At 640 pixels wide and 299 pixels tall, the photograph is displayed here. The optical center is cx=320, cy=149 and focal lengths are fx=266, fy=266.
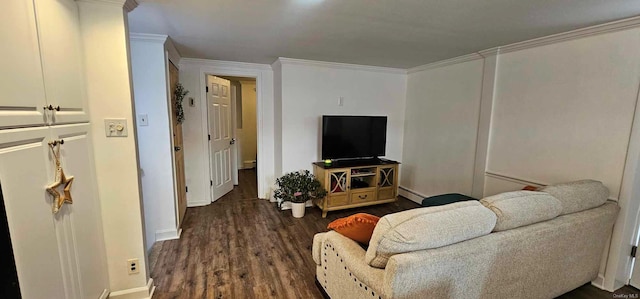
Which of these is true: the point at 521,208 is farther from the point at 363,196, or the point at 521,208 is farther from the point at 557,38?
the point at 363,196

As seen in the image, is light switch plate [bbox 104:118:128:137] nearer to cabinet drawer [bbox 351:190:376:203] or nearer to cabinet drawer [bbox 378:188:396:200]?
cabinet drawer [bbox 351:190:376:203]

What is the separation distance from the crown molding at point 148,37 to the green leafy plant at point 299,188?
1995 mm

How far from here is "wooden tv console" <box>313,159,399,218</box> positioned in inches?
134

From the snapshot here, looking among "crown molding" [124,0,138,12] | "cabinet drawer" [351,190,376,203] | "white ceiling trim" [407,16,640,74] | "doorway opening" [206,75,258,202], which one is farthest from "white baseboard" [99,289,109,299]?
"white ceiling trim" [407,16,640,74]

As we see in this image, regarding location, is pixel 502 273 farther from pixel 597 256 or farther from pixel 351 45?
pixel 351 45

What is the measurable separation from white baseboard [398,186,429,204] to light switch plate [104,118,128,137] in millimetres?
3606

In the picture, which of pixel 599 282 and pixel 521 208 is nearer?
pixel 521 208

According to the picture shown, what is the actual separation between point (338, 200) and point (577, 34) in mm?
2774

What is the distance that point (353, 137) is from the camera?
12.0 feet

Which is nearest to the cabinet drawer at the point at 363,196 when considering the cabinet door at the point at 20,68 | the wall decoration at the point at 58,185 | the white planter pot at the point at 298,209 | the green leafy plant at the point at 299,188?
the green leafy plant at the point at 299,188

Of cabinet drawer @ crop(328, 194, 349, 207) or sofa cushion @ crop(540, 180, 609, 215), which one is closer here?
sofa cushion @ crop(540, 180, 609, 215)

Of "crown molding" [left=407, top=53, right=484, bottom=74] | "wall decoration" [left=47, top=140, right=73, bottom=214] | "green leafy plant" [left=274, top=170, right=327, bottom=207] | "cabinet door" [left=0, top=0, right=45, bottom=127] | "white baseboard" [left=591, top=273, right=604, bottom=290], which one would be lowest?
"white baseboard" [left=591, top=273, right=604, bottom=290]

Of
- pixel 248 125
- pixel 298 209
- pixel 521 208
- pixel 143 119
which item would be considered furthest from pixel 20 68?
pixel 248 125

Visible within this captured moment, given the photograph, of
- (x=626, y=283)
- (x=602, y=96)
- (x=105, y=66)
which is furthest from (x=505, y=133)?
(x=105, y=66)
